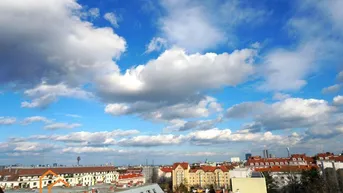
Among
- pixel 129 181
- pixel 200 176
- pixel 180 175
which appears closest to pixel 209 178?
pixel 200 176

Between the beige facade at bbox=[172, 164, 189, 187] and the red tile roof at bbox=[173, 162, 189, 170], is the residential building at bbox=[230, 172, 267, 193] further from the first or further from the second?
the red tile roof at bbox=[173, 162, 189, 170]

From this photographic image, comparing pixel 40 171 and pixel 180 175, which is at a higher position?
pixel 40 171

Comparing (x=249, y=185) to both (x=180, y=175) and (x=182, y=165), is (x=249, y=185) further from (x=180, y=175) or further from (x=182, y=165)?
(x=182, y=165)

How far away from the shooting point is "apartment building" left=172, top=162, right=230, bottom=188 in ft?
407

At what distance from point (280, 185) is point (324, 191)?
4119cm

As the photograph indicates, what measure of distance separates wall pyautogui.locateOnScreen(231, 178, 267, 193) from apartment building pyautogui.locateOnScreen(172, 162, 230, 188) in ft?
230

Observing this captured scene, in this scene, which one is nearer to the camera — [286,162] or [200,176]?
[200,176]

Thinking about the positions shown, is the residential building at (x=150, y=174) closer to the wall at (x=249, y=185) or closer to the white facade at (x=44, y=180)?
the white facade at (x=44, y=180)

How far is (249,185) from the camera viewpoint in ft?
180

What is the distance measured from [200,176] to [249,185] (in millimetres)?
77227

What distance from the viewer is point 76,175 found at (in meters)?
112

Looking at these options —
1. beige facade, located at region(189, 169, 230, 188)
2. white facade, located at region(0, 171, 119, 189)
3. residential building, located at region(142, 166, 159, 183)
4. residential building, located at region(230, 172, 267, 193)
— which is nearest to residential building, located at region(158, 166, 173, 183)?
residential building, located at region(142, 166, 159, 183)

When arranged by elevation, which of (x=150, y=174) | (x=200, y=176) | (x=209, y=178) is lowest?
(x=150, y=174)

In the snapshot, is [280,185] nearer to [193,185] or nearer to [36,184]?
[193,185]
